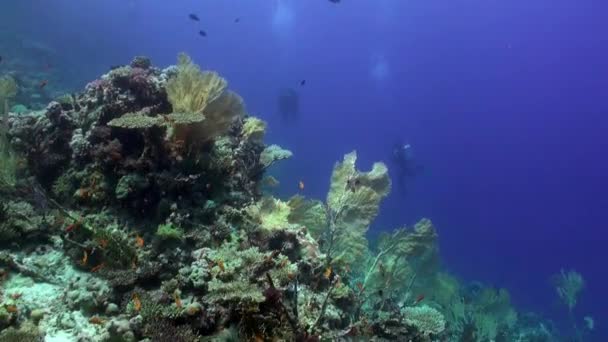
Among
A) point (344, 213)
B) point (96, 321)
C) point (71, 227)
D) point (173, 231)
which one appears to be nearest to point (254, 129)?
point (344, 213)

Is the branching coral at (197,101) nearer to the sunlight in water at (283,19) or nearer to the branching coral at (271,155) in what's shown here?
the branching coral at (271,155)

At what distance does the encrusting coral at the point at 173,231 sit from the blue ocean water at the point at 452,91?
58.4m

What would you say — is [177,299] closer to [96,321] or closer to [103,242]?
[96,321]

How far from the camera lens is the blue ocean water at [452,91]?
8112 centimetres

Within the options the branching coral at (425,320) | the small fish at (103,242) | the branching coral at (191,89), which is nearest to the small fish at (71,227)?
the small fish at (103,242)

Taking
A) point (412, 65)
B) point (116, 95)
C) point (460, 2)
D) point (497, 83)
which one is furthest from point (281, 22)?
point (116, 95)

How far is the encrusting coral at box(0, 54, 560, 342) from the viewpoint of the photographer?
158 inches

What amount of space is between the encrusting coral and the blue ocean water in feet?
192

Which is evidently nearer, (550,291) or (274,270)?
(274,270)

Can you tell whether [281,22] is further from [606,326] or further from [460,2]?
[606,326]

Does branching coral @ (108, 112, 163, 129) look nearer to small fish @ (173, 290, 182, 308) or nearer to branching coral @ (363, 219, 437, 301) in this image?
small fish @ (173, 290, 182, 308)

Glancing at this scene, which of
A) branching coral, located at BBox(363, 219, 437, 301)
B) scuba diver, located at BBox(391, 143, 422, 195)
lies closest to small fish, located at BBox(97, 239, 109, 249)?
branching coral, located at BBox(363, 219, 437, 301)

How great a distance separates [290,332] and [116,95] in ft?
14.9

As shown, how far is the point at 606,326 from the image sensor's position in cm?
4072
